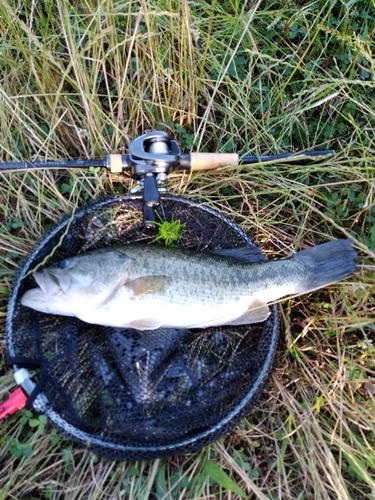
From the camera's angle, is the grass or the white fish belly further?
the grass

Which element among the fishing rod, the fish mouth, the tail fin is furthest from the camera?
the tail fin

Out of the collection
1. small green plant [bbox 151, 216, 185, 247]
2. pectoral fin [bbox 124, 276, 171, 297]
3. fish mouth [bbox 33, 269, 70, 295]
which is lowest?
pectoral fin [bbox 124, 276, 171, 297]

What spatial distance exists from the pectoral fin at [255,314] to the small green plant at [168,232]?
59 centimetres

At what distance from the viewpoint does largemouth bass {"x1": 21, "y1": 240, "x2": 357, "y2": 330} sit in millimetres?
2400

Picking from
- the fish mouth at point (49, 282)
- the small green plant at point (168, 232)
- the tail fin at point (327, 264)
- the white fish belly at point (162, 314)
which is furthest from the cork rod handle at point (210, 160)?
the fish mouth at point (49, 282)

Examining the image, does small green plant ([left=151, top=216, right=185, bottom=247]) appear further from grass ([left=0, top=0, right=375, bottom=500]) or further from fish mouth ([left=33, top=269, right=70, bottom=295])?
fish mouth ([left=33, top=269, right=70, bottom=295])

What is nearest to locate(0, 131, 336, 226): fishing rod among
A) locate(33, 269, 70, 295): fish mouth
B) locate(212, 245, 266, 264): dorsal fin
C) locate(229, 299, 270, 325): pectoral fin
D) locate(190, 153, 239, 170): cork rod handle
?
locate(190, 153, 239, 170): cork rod handle

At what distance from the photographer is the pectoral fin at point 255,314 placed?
8.48 ft

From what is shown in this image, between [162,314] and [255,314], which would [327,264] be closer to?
[255,314]

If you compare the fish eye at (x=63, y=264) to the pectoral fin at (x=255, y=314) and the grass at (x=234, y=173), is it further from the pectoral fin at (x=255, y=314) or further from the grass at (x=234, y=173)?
the pectoral fin at (x=255, y=314)

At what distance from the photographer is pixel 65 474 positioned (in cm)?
260

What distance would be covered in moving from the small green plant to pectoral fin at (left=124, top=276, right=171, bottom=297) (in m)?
0.29

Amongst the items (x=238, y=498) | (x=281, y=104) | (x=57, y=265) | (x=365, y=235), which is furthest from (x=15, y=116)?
(x=238, y=498)

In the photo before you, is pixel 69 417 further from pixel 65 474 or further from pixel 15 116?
pixel 15 116
